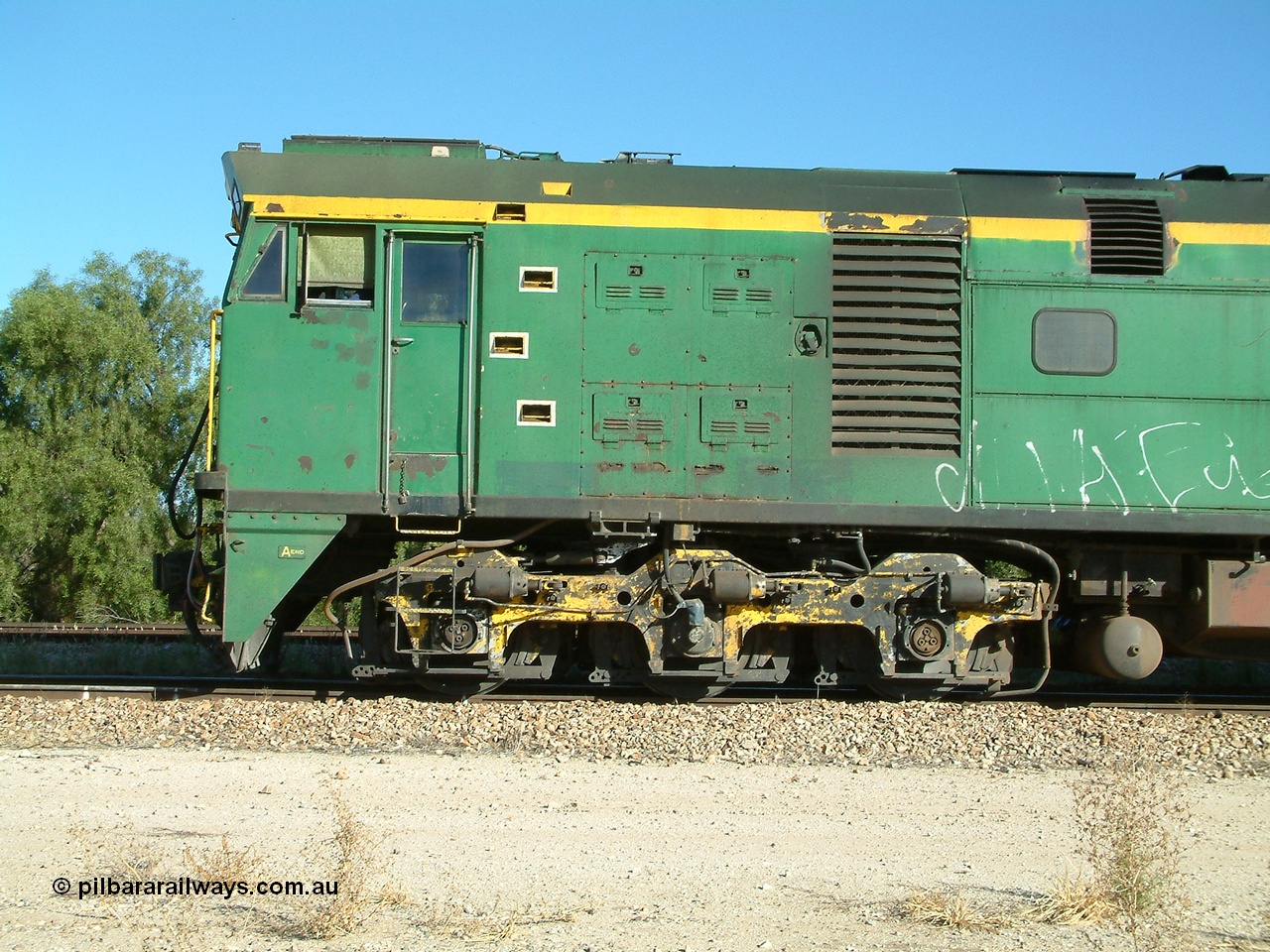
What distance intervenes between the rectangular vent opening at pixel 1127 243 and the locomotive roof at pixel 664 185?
160mm

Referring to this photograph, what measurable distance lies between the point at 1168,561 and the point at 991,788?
360cm

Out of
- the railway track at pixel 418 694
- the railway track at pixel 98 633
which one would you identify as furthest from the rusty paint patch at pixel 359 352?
the railway track at pixel 98 633

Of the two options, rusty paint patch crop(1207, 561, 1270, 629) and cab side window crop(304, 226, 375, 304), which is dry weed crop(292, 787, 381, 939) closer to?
cab side window crop(304, 226, 375, 304)

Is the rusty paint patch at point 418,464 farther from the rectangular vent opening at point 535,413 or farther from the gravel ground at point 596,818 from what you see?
the gravel ground at point 596,818

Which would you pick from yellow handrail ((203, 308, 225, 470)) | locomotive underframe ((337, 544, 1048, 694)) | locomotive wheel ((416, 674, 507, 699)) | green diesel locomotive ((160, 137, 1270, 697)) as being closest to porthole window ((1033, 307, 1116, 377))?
green diesel locomotive ((160, 137, 1270, 697))

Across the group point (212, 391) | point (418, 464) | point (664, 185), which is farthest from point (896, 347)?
point (212, 391)

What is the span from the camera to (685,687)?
9.10m

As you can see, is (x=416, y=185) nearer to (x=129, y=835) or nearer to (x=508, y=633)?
(x=508, y=633)

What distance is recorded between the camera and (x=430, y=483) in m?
8.63

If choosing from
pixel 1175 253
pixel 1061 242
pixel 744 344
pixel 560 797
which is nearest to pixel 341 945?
pixel 560 797

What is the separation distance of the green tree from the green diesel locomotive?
40.4 ft

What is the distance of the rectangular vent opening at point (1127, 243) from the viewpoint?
895cm

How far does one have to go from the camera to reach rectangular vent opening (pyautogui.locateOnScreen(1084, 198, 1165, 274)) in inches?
352

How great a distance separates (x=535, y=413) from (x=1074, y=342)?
433cm
